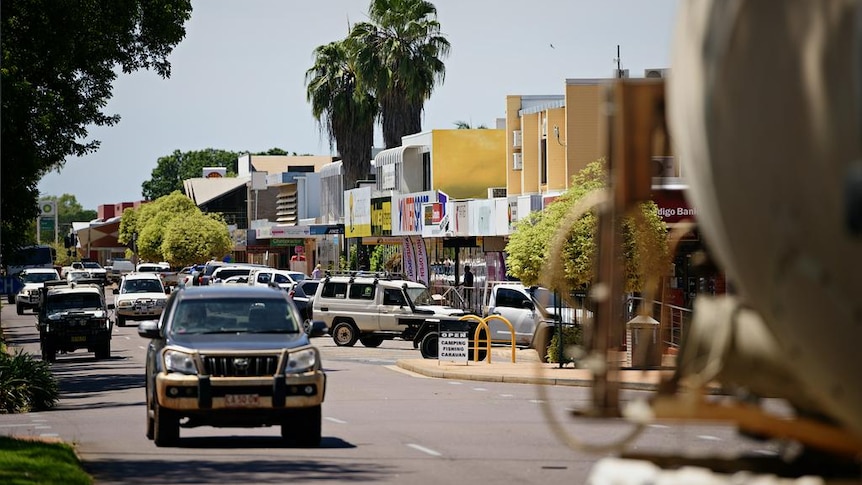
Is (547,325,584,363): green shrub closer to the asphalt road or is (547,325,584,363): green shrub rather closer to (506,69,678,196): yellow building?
the asphalt road

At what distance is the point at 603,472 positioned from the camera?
5.63 metres

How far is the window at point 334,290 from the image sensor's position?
4259 cm

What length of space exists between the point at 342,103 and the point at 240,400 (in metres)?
53.4

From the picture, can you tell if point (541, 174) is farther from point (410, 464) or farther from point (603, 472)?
point (603, 472)

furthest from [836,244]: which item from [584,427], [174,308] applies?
[584,427]

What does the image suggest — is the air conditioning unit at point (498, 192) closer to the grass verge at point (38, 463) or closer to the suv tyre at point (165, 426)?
the suv tyre at point (165, 426)

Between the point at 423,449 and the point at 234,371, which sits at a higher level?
the point at 234,371

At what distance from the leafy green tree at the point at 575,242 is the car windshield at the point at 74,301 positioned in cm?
1116

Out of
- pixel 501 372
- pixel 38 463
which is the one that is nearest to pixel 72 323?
pixel 501 372

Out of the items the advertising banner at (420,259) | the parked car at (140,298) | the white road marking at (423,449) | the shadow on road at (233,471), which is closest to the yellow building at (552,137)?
the advertising banner at (420,259)

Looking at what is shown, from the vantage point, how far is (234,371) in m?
17.1

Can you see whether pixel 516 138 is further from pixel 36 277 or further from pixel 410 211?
pixel 36 277

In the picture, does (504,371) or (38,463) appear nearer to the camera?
(38,463)

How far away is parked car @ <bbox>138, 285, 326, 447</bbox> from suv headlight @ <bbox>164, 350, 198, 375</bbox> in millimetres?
11
